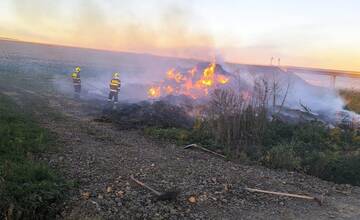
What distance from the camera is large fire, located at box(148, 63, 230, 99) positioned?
20625 millimetres

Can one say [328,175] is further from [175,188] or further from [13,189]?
[13,189]

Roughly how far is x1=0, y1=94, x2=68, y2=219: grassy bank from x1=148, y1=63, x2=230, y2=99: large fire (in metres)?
11.3

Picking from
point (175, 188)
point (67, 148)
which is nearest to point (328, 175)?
point (175, 188)

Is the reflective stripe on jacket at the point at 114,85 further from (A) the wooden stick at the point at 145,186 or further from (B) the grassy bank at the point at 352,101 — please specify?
(B) the grassy bank at the point at 352,101

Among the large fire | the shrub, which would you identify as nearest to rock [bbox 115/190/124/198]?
the shrub

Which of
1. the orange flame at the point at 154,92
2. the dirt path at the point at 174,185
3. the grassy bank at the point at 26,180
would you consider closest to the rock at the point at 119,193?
the dirt path at the point at 174,185

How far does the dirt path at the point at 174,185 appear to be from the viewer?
6.57 metres

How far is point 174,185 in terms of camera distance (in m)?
7.63

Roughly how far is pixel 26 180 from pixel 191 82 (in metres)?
15.3

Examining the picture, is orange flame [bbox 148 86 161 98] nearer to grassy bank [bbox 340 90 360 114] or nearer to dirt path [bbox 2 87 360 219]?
dirt path [bbox 2 87 360 219]

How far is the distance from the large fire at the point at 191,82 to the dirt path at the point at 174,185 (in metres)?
9.60

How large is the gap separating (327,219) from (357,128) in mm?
9388

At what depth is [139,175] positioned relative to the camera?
8031mm

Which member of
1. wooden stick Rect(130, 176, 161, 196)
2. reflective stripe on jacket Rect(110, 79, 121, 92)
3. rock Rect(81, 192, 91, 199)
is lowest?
rock Rect(81, 192, 91, 199)
